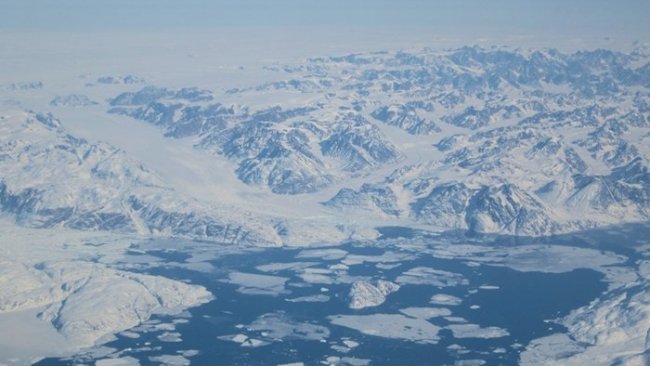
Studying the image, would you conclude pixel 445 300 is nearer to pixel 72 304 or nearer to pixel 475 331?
pixel 475 331

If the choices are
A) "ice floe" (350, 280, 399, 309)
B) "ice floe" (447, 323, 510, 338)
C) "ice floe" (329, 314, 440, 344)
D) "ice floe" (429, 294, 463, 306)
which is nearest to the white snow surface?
"ice floe" (350, 280, 399, 309)

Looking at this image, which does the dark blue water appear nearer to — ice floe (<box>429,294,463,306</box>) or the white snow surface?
ice floe (<box>429,294,463,306</box>)

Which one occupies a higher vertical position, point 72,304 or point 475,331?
point 72,304

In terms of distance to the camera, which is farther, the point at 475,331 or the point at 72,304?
the point at 72,304

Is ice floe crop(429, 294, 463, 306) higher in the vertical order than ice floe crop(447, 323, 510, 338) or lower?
higher

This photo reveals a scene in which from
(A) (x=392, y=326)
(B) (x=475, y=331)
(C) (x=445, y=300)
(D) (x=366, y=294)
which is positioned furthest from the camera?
(C) (x=445, y=300)

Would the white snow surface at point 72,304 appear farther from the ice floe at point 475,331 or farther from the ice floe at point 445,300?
the ice floe at point 475,331

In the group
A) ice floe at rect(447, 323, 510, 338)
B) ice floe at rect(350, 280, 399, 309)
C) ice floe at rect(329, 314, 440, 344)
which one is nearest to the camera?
ice floe at rect(447, 323, 510, 338)

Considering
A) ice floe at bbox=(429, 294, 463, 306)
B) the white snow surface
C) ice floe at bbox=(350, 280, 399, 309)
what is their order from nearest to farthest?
the white snow surface → ice floe at bbox=(350, 280, 399, 309) → ice floe at bbox=(429, 294, 463, 306)

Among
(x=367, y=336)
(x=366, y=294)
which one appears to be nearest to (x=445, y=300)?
(x=366, y=294)

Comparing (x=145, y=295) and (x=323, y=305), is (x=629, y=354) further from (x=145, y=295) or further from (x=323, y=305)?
(x=145, y=295)

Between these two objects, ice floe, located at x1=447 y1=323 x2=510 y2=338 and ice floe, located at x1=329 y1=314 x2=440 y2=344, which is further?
ice floe, located at x1=329 y1=314 x2=440 y2=344

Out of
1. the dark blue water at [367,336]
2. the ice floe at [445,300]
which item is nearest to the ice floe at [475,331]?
the dark blue water at [367,336]
